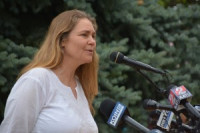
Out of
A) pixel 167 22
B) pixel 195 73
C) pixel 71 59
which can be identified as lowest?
pixel 195 73

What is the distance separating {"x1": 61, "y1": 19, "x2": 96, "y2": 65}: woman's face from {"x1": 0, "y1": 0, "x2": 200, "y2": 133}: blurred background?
1.05 metres

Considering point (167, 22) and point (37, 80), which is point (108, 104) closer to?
point (37, 80)

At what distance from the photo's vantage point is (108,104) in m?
2.62

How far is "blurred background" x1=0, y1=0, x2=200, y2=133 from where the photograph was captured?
4.01 metres

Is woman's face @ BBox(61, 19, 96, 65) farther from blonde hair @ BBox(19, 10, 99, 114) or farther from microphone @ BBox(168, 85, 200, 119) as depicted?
microphone @ BBox(168, 85, 200, 119)

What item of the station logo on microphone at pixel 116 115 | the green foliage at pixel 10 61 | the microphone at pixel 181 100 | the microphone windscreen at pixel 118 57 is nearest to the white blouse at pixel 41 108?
the station logo on microphone at pixel 116 115

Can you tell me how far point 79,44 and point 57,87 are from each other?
29cm

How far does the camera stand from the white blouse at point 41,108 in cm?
223

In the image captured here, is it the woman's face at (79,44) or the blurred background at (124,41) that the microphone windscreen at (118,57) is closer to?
the woman's face at (79,44)

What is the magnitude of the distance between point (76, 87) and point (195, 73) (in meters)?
2.72

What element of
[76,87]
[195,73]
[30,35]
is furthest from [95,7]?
[76,87]

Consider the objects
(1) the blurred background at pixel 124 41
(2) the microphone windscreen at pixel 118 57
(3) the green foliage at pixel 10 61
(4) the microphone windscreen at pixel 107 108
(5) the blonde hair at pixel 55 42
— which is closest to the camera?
(2) the microphone windscreen at pixel 118 57

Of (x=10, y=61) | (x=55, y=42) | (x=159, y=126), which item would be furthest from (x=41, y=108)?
(x=10, y=61)

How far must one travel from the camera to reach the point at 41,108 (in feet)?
7.58
